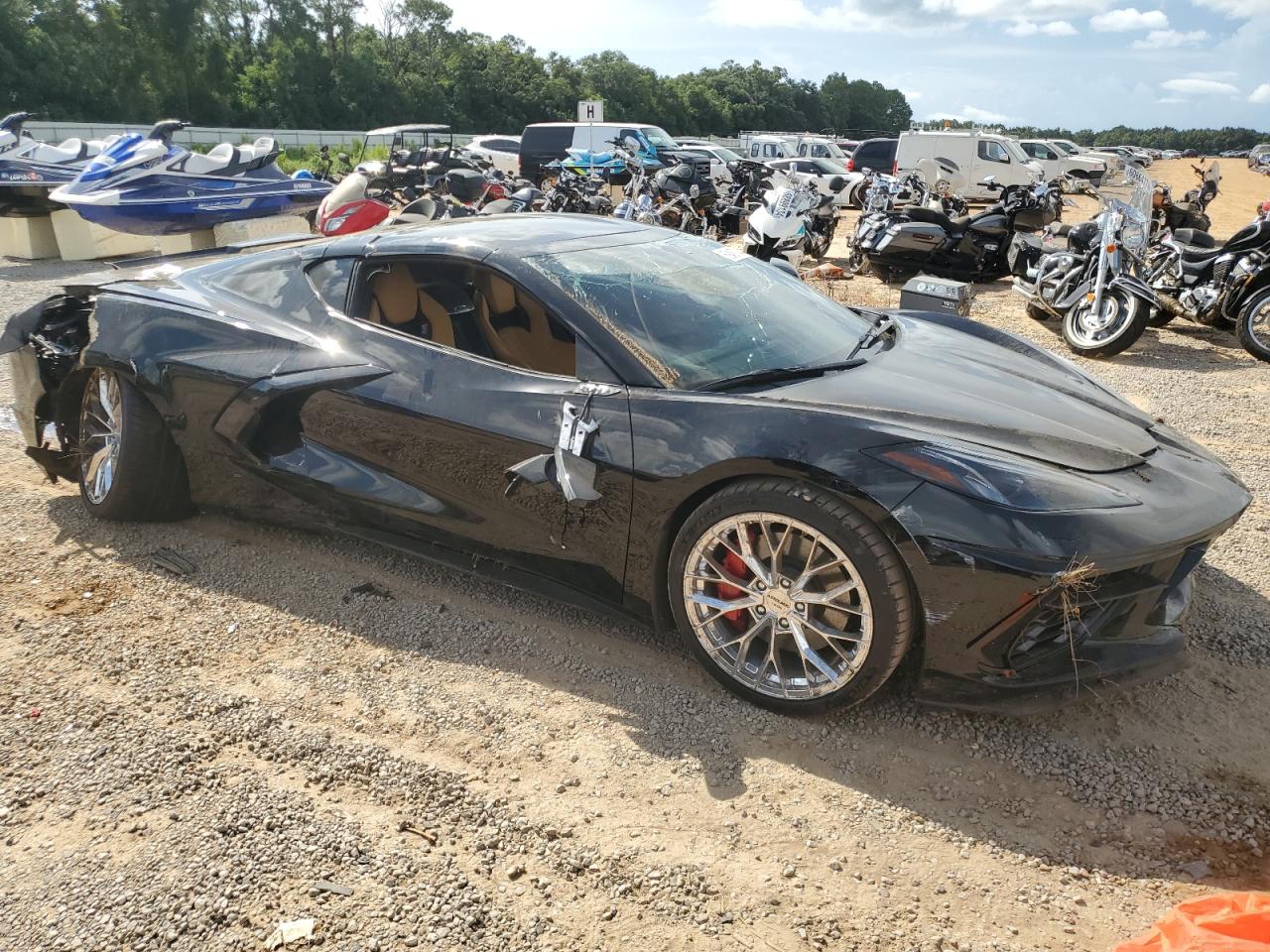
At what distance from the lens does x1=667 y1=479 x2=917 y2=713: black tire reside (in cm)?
240

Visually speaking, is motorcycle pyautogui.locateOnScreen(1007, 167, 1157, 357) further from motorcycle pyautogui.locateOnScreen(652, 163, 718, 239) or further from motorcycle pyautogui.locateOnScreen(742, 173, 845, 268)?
motorcycle pyautogui.locateOnScreen(652, 163, 718, 239)

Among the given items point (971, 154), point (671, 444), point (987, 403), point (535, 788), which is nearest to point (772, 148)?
point (971, 154)

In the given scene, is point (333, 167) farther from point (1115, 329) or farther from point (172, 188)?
point (1115, 329)

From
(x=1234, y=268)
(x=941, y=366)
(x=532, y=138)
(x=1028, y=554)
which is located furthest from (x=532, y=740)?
(x=532, y=138)

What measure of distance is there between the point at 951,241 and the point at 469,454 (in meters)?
9.54

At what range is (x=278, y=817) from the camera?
2.31 m

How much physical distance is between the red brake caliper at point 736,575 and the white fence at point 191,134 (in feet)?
81.5

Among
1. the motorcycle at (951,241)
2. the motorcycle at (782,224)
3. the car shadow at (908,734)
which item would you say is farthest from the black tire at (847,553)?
the motorcycle at (951,241)

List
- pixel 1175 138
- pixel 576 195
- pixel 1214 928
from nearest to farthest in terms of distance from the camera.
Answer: pixel 1214 928 < pixel 576 195 < pixel 1175 138

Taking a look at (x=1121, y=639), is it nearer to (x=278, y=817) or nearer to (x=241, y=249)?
(x=278, y=817)

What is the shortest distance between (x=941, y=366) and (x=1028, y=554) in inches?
41.5

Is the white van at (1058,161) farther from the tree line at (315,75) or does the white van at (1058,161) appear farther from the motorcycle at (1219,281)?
the tree line at (315,75)

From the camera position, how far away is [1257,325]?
24.2ft

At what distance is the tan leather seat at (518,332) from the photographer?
3.02m
